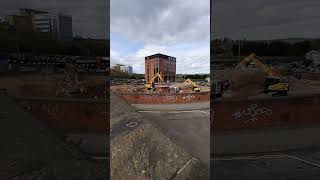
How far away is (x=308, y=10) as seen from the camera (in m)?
5.11

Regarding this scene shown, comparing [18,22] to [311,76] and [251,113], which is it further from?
[311,76]

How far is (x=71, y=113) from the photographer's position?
5.32 meters

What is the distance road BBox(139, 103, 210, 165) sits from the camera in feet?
37.4

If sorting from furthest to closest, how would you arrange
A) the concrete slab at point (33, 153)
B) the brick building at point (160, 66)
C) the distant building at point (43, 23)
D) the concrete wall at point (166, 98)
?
the brick building at point (160, 66)
the concrete wall at point (166, 98)
the distant building at point (43, 23)
the concrete slab at point (33, 153)

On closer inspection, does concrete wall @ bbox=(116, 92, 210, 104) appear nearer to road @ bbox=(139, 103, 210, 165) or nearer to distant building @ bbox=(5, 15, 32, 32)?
road @ bbox=(139, 103, 210, 165)

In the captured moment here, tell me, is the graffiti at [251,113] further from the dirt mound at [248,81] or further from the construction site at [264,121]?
the dirt mound at [248,81]

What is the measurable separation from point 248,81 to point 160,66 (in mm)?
11507

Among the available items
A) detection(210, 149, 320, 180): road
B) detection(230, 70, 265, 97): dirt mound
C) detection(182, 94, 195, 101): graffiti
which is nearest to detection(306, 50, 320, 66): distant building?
detection(230, 70, 265, 97): dirt mound

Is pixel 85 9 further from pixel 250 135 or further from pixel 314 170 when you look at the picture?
pixel 314 170

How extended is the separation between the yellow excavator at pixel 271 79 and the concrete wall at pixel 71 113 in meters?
2.26

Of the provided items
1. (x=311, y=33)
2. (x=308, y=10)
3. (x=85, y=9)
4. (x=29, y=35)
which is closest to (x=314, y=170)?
(x=311, y=33)

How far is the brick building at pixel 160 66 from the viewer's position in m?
17.0

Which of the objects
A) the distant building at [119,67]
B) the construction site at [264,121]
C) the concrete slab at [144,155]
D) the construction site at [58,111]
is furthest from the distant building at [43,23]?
the distant building at [119,67]

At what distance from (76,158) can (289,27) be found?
3668mm
